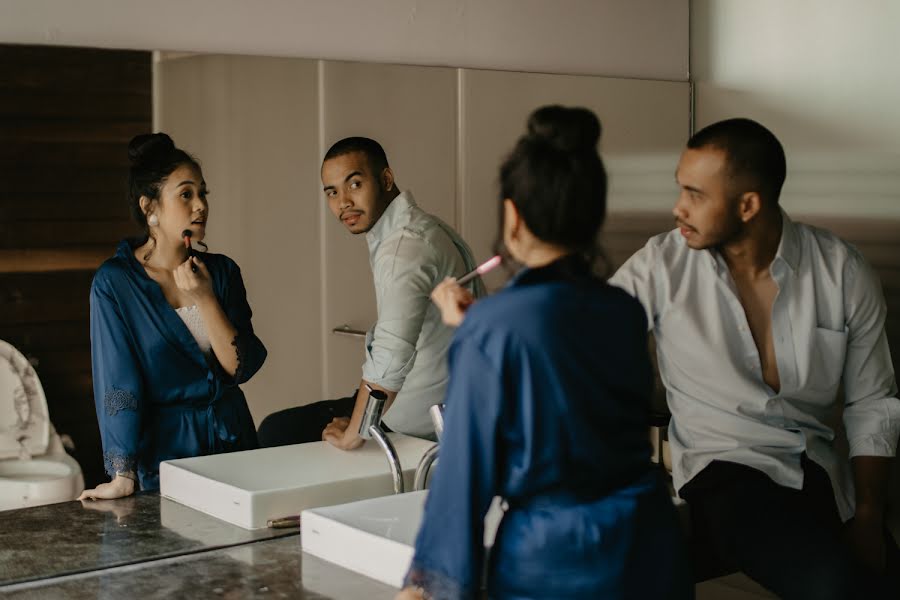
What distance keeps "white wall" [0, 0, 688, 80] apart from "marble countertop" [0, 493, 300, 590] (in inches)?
37.0

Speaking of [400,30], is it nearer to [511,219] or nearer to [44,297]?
[44,297]

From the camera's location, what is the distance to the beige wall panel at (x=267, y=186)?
2307 mm

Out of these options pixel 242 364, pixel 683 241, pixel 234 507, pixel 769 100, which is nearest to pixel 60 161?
pixel 242 364

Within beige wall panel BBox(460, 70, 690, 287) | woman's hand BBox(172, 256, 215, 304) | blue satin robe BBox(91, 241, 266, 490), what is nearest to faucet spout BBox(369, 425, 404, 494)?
blue satin robe BBox(91, 241, 266, 490)

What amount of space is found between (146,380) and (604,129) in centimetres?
152

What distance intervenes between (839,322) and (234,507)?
1.15m

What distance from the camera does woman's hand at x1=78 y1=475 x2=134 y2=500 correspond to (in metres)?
1.97

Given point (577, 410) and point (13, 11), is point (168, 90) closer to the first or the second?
point (13, 11)

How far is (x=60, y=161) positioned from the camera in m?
2.15

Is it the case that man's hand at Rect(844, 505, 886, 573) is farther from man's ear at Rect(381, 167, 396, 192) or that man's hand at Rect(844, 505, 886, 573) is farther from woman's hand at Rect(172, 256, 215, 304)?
woman's hand at Rect(172, 256, 215, 304)

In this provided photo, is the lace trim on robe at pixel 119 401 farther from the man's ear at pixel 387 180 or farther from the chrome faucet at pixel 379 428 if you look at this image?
the man's ear at pixel 387 180

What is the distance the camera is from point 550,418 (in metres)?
1.15

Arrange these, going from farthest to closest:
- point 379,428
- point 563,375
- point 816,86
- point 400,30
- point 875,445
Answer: point 816,86
point 400,30
point 875,445
point 379,428
point 563,375

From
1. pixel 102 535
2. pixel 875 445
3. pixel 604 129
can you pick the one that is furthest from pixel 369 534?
pixel 604 129
